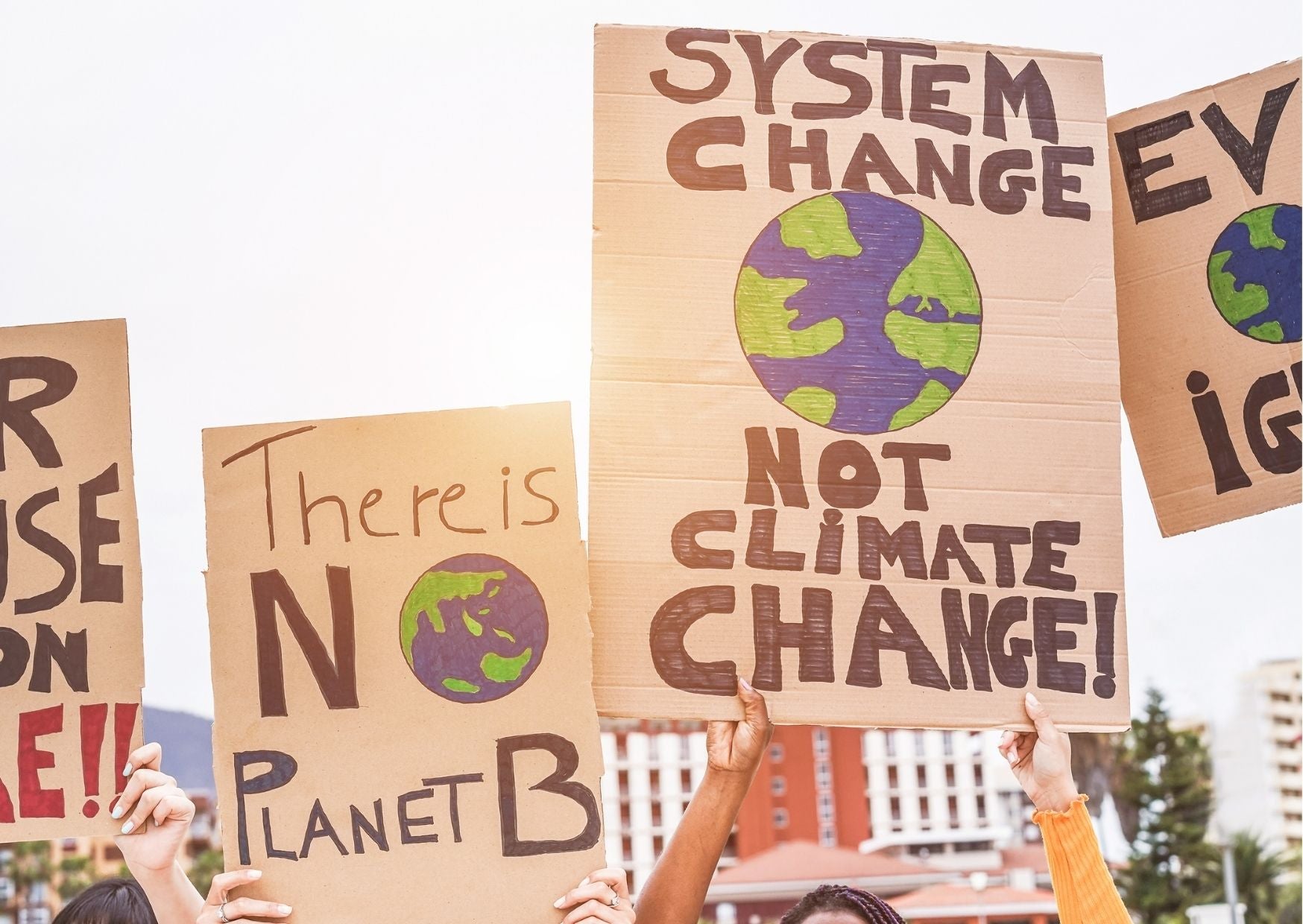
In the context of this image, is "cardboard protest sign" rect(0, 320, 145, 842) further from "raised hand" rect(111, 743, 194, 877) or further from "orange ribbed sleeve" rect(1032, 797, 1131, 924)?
"orange ribbed sleeve" rect(1032, 797, 1131, 924)

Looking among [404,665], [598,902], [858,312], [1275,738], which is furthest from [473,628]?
[1275,738]

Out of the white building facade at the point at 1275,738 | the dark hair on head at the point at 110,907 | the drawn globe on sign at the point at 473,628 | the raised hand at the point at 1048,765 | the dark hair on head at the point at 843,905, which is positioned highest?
the drawn globe on sign at the point at 473,628

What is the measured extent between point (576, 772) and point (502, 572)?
0.34 m

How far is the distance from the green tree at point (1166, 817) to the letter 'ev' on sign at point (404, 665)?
169 ft

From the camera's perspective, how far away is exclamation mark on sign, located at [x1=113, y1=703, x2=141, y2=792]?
2236 mm

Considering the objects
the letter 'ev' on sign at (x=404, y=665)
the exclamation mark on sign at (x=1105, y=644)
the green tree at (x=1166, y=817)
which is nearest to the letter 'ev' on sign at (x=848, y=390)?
the exclamation mark on sign at (x=1105, y=644)

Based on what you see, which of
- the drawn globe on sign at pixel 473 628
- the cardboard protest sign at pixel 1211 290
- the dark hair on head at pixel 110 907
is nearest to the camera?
the drawn globe on sign at pixel 473 628

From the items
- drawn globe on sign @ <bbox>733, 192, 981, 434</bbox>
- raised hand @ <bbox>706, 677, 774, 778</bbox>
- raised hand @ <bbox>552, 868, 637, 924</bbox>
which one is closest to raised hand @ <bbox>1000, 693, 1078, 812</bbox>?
raised hand @ <bbox>706, 677, 774, 778</bbox>

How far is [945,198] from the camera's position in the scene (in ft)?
8.11

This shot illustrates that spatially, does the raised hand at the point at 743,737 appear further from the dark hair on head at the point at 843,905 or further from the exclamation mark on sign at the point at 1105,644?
the exclamation mark on sign at the point at 1105,644

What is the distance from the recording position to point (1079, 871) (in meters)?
2.24

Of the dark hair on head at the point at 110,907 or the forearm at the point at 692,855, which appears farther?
the dark hair on head at the point at 110,907

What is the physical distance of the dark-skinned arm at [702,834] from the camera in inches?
93.7

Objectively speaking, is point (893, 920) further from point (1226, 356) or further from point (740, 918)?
point (740, 918)
